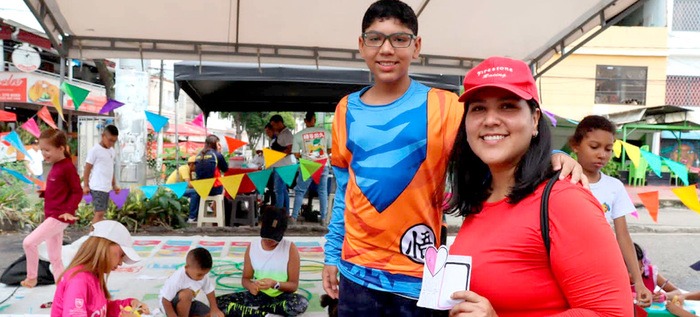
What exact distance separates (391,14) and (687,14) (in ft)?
91.5

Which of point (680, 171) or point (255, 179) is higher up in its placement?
point (680, 171)

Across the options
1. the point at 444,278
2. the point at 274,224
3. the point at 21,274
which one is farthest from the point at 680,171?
the point at 21,274

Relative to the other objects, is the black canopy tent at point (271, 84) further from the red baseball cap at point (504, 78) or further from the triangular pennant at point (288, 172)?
the red baseball cap at point (504, 78)

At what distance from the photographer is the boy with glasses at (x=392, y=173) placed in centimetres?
204

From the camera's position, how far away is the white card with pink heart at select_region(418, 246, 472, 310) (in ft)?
4.10

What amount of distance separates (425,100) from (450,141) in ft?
0.64

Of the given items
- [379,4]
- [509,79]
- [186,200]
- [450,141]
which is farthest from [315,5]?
[186,200]

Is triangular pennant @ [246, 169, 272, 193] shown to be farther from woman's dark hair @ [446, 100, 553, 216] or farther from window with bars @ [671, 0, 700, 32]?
window with bars @ [671, 0, 700, 32]

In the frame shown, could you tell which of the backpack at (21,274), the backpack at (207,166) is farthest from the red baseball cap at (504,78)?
the backpack at (207,166)

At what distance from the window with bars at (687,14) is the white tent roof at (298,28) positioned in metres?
23.6

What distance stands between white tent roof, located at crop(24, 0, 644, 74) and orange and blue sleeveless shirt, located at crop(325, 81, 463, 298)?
2718mm

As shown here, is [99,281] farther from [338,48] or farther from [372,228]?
[338,48]

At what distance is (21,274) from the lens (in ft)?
17.0

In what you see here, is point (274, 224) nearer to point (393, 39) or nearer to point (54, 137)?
point (54, 137)
